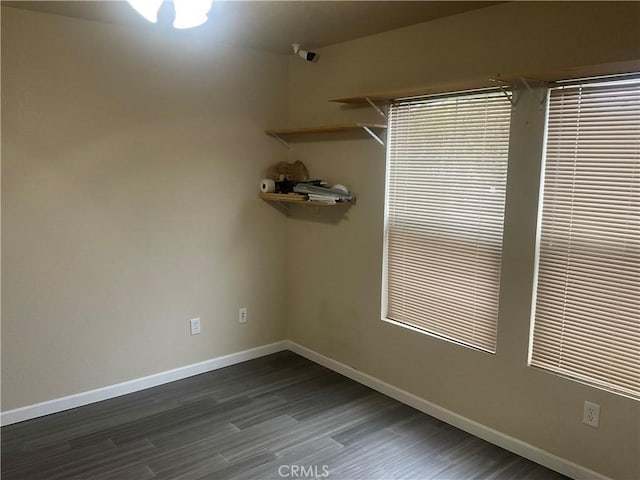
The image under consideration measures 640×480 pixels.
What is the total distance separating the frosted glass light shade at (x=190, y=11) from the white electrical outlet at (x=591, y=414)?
2521 millimetres

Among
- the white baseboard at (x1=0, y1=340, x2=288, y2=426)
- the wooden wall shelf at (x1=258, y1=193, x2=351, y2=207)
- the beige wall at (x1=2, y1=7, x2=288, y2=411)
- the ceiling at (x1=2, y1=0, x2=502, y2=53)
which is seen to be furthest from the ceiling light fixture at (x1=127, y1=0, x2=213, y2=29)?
the white baseboard at (x1=0, y1=340, x2=288, y2=426)

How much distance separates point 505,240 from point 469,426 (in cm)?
114

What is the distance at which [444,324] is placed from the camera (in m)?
3.13

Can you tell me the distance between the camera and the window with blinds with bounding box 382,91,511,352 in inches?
111

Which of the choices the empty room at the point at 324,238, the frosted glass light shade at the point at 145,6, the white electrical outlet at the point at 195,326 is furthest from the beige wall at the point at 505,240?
the frosted glass light shade at the point at 145,6

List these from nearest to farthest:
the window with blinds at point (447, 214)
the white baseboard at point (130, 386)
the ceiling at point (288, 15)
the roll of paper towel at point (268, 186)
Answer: the ceiling at point (288, 15) < the window with blinds at point (447, 214) < the white baseboard at point (130, 386) < the roll of paper towel at point (268, 186)

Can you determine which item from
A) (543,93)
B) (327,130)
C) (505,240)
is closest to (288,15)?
(327,130)

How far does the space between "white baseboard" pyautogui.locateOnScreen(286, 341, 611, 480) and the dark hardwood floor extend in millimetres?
43

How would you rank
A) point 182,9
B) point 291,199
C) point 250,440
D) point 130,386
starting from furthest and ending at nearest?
point 291,199, point 130,386, point 250,440, point 182,9

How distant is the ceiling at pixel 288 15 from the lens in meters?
2.71

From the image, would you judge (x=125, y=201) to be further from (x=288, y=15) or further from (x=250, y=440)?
(x=250, y=440)

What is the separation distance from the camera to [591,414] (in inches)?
96.7

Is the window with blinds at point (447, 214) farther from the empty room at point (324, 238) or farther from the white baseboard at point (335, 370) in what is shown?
the white baseboard at point (335, 370)

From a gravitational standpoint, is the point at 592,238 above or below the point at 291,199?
below
